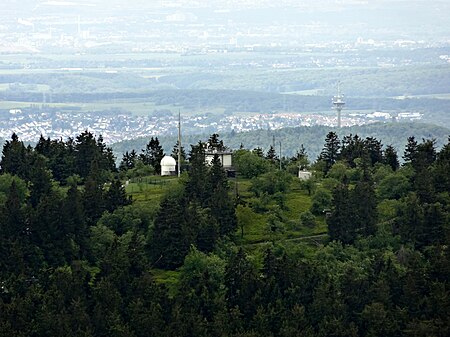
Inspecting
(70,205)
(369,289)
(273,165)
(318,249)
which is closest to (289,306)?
(369,289)

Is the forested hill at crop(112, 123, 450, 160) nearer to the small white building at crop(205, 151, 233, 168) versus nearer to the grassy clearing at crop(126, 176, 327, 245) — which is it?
the small white building at crop(205, 151, 233, 168)

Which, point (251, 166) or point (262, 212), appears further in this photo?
point (251, 166)

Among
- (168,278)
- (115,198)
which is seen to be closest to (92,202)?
(115,198)

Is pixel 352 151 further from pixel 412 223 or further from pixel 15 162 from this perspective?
pixel 15 162

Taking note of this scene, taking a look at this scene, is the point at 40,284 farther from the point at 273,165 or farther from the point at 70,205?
the point at 273,165

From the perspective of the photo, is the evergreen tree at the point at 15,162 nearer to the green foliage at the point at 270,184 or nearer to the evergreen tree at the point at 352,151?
the green foliage at the point at 270,184

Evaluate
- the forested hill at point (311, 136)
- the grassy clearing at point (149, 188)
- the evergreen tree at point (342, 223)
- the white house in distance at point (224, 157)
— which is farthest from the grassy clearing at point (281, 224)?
the forested hill at point (311, 136)

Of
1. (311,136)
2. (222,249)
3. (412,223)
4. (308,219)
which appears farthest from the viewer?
(311,136)
